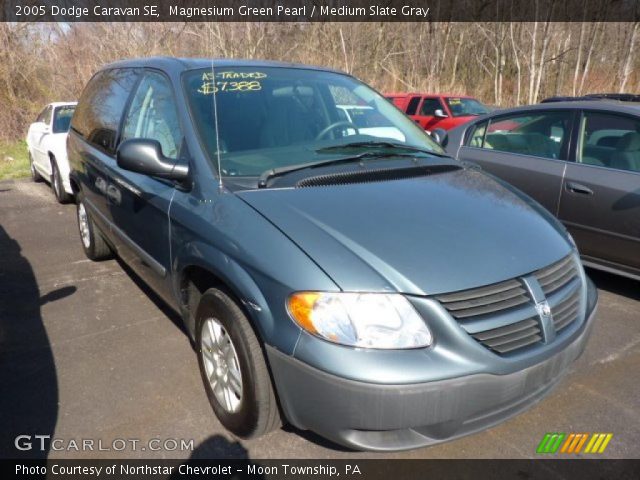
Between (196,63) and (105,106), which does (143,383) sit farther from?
(105,106)

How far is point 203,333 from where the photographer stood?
8.43 feet

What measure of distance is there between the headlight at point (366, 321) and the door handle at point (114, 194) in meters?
2.15

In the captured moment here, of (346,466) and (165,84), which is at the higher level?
(165,84)

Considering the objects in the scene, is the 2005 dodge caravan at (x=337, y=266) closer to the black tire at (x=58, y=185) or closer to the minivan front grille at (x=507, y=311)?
the minivan front grille at (x=507, y=311)

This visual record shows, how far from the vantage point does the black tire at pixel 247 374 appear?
213 centimetres

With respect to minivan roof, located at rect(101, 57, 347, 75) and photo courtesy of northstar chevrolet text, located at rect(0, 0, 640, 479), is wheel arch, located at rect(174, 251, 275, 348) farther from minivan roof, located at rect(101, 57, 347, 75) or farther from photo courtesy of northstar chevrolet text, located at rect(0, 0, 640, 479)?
minivan roof, located at rect(101, 57, 347, 75)

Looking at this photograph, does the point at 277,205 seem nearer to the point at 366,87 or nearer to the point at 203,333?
the point at 203,333

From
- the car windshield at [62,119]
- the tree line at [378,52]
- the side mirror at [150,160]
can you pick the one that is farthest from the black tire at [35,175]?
the side mirror at [150,160]

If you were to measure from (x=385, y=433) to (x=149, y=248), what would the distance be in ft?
6.20

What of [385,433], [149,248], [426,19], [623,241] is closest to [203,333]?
[149,248]

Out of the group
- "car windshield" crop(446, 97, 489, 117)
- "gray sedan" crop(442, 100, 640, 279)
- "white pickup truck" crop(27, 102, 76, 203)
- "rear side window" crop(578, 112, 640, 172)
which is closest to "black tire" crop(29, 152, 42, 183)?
"white pickup truck" crop(27, 102, 76, 203)

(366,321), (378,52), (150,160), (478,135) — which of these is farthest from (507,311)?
(378,52)

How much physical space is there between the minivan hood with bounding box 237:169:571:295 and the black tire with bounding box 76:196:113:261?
9.63ft

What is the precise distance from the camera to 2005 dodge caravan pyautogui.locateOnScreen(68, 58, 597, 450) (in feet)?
6.12
